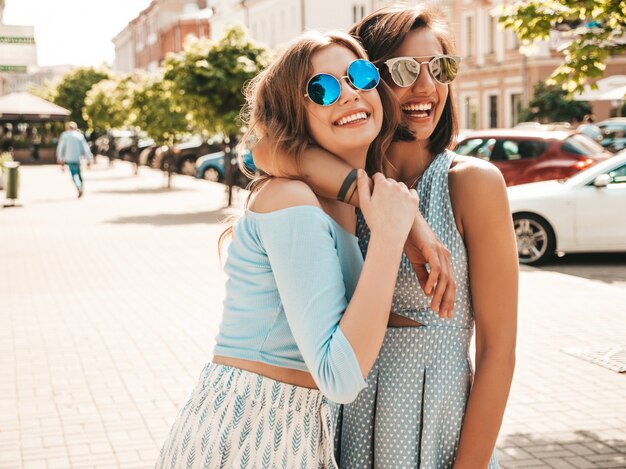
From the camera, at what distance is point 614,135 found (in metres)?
24.5

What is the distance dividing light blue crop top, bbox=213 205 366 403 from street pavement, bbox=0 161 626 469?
15.3 inches

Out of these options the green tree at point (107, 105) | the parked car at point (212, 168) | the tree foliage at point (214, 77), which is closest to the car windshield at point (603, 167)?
the tree foliage at point (214, 77)

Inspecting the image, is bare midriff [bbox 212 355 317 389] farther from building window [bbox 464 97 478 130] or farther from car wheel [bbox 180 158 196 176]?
building window [bbox 464 97 478 130]

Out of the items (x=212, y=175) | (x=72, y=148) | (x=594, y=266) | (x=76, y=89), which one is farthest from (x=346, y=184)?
(x=76, y=89)

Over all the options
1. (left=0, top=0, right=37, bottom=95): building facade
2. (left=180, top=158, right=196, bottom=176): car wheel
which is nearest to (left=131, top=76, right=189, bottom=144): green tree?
(left=180, top=158, right=196, bottom=176): car wheel

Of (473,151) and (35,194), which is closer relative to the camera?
(473,151)

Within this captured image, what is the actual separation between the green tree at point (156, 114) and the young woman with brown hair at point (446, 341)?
90.3ft

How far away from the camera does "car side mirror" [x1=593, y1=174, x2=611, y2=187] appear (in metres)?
11.9

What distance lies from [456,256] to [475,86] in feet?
157

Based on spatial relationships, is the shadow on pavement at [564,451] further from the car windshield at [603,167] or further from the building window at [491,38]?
the building window at [491,38]

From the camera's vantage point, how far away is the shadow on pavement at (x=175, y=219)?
1900cm

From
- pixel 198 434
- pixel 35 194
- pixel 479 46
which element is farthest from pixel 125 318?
pixel 479 46

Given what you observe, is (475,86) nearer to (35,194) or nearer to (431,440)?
(35,194)

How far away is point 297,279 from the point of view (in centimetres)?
181
